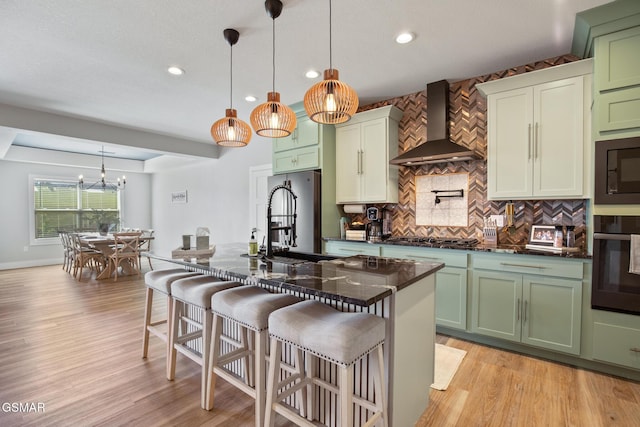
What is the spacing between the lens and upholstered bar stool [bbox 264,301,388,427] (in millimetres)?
1276

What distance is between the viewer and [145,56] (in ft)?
9.05

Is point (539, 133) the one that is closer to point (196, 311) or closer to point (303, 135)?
point (303, 135)

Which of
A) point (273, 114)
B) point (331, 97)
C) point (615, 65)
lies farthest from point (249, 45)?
point (615, 65)

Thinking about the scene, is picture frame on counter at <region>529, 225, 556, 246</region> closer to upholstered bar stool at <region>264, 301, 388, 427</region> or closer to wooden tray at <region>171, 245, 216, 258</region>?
upholstered bar stool at <region>264, 301, 388, 427</region>

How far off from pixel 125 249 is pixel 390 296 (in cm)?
605

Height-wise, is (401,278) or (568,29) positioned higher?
(568,29)

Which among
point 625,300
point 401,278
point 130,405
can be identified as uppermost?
point 401,278

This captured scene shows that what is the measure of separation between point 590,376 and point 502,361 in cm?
57

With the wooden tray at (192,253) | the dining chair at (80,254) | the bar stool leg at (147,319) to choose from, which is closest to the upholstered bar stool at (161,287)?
the bar stool leg at (147,319)

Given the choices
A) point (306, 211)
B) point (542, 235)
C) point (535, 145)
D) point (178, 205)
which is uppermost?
point (535, 145)

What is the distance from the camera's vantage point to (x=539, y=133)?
2.69 m

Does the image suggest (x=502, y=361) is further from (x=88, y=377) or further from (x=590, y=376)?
(x=88, y=377)

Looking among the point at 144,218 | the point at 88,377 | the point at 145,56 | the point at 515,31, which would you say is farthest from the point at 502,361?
the point at 144,218

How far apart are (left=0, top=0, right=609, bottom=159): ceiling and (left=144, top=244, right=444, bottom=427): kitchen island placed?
5.82ft
